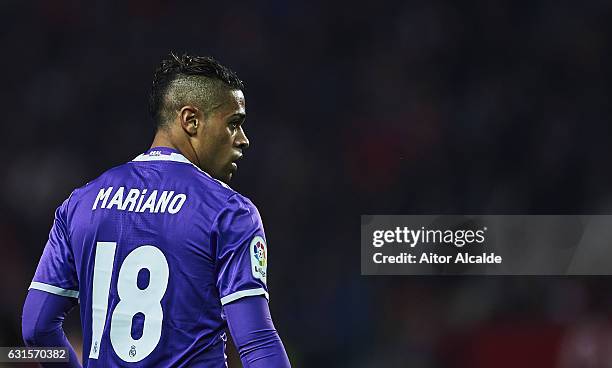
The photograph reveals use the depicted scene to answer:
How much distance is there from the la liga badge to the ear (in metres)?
0.31

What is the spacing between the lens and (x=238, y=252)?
1800mm

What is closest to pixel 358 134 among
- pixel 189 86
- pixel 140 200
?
pixel 189 86

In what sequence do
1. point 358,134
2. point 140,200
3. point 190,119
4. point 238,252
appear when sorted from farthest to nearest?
Result: point 358,134 < point 190,119 < point 140,200 < point 238,252

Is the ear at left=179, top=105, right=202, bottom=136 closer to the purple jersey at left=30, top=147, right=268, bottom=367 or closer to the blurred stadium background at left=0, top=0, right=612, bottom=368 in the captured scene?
the purple jersey at left=30, top=147, right=268, bottom=367

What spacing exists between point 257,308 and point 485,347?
166 inches

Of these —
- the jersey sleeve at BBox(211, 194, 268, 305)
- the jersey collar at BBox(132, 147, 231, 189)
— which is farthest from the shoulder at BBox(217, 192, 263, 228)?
the jersey collar at BBox(132, 147, 231, 189)

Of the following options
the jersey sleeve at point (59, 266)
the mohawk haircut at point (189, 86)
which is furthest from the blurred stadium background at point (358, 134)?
the mohawk haircut at point (189, 86)

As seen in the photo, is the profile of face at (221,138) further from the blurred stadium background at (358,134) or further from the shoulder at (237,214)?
the blurred stadium background at (358,134)

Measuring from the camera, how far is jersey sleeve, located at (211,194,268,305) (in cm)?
179

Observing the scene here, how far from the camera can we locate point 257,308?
179 cm

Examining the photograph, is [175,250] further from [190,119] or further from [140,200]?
[190,119]

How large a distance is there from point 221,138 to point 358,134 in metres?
4.70

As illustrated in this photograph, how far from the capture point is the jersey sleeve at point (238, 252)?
1791mm

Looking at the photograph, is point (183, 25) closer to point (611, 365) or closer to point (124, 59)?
point (124, 59)
